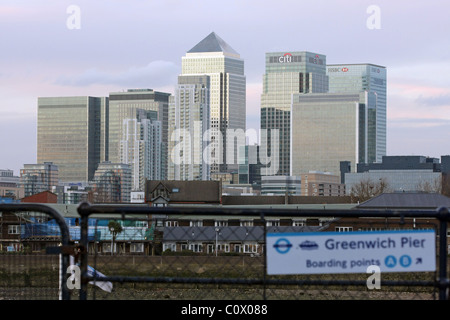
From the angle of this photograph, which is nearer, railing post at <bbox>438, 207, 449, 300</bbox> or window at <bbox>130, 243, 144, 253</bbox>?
railing post at <bbox>438, 207, 449, 300</bbox>

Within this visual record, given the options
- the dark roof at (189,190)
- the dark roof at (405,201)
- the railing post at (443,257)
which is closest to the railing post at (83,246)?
the railing post at (443,257)

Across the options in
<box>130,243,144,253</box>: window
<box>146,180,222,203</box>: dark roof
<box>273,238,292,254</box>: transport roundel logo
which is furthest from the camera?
<box>146,180,222,203</box>: dark roof

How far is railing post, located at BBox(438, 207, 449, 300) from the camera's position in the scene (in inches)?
368

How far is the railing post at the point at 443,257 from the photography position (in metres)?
9.34

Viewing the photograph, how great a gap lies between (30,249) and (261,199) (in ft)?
505

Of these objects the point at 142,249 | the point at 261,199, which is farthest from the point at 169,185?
the point at 142,249

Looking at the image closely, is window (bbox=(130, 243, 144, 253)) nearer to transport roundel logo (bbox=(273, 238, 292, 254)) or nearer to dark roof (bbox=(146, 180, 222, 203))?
transport roundel logo (bbox=(273, 238, 292, 254))

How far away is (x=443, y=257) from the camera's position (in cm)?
935

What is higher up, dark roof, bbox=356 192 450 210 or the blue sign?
the blue sign

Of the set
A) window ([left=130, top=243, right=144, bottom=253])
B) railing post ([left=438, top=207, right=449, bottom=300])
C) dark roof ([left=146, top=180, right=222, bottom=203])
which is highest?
railing post ([left=438, top=207, right=449, bottom=300])

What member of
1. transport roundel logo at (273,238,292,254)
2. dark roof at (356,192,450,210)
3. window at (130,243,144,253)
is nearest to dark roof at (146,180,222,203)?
dark roof at (356,192,450,210)

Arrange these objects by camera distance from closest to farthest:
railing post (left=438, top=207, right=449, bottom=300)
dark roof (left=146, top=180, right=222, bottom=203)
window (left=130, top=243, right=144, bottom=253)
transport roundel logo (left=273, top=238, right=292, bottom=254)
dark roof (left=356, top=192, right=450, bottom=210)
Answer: railing post (left=438, top=207, right=449, bottom=300) → transport roundel logo (left=273, top=238, right=292, bottom=254) → window (left=130, top=243, right=144, bottom=253) → dark roof (left=356, top=192, right=450, bottom=210) → dark roof (left=146, top=180, right=222, bottom=203)

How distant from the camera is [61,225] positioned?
9.77 metres
